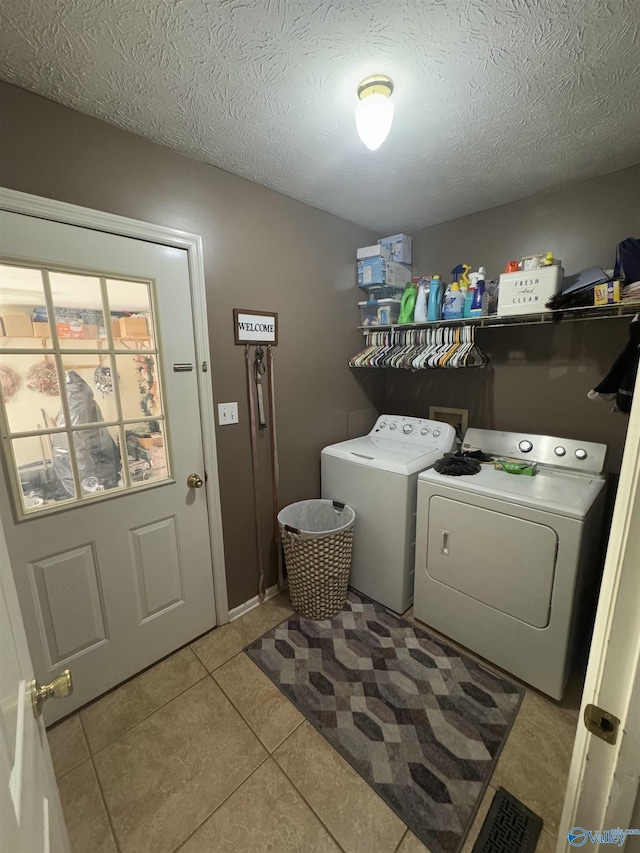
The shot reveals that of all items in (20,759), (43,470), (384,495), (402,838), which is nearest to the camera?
(20,759)

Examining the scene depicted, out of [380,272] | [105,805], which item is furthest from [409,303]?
[105,805]

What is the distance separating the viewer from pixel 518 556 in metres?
1.55

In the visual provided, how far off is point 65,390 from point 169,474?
1.89 ft

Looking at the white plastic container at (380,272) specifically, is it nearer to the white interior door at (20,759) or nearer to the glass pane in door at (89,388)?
the glass pane in door at (89,388)

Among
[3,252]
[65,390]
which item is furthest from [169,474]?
[3,252]

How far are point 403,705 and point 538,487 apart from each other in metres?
1.16

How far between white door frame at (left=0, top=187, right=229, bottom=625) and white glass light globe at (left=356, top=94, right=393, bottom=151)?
2.90ft

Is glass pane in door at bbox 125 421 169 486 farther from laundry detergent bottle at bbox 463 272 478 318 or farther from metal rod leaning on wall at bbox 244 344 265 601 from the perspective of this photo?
laundry detergent bottle at bbox 463 272 478 318

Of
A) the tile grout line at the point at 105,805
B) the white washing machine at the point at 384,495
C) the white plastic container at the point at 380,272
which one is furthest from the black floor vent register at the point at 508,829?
the white plastic container at the point at 380,272

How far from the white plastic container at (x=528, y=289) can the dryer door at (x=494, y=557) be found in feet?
3.41

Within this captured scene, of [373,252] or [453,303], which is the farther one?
[373,252]

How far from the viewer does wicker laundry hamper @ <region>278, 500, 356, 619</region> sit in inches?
75.7

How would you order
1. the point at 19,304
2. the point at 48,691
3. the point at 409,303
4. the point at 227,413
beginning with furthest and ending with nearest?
the point at 409,303 < the point at 227,413 < the point at 19,304 < the point at 48,691

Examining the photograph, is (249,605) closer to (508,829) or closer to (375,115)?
(508,829)
